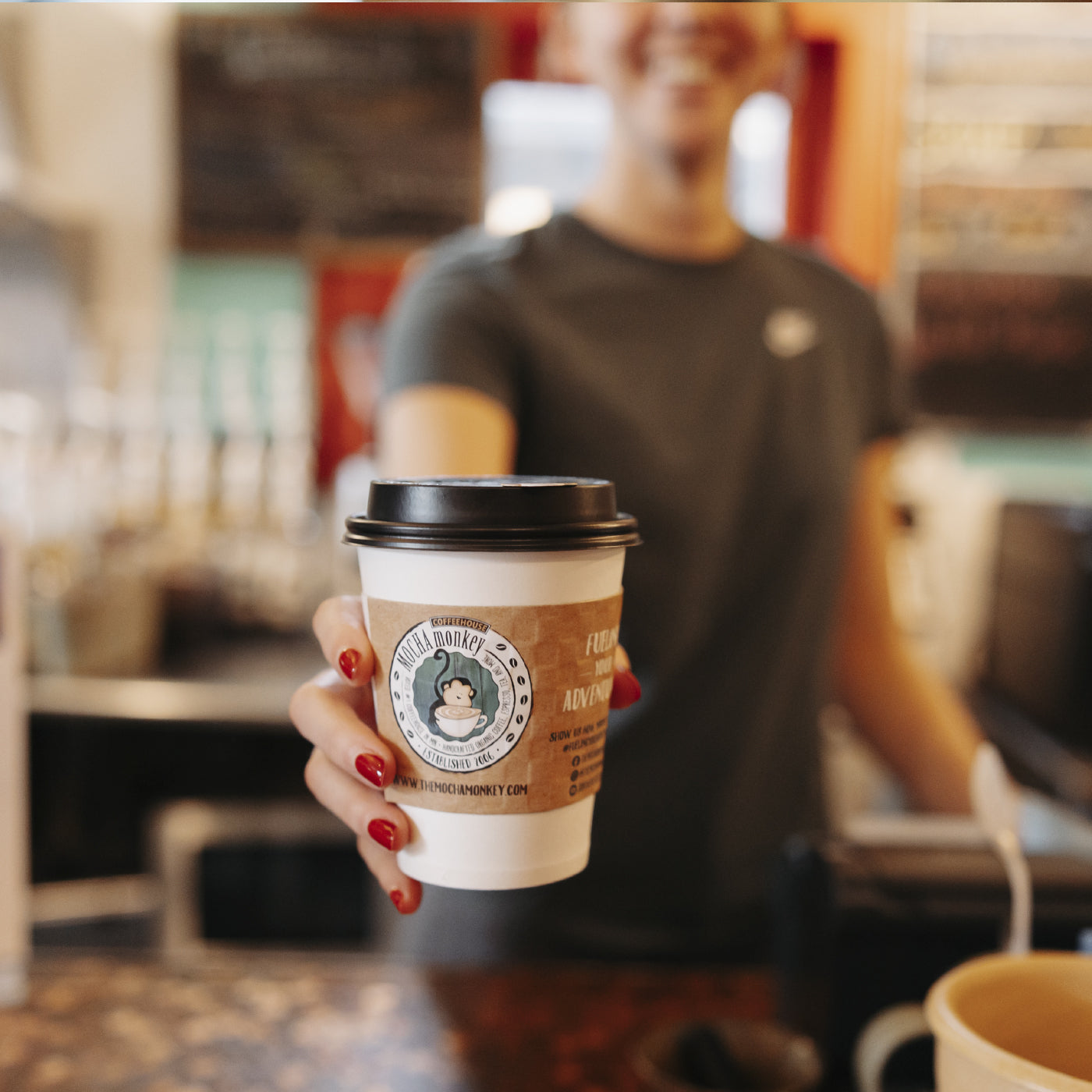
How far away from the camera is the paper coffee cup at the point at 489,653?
0.43 meters

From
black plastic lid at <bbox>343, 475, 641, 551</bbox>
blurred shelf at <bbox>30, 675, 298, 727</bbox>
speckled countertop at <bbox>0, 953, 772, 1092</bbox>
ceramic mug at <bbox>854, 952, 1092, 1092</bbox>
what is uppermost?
black plastic lid at <bbox>343, 475, 641, 551</bbox>

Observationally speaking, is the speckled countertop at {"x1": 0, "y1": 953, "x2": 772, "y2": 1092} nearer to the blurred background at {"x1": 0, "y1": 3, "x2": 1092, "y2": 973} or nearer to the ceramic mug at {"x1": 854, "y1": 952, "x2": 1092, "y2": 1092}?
the ceramic mug at {"x1": 854, "y1": 952, "x2": 1092, "y2": 1092}

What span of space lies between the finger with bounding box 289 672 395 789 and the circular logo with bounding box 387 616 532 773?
0.02 metres

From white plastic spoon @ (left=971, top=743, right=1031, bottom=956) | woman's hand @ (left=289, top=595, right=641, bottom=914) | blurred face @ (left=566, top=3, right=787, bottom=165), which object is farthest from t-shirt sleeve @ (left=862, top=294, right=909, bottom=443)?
woman's hand @ (left=289, top=595, right=641, bottom=914)

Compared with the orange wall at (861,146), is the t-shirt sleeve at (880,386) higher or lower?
lower

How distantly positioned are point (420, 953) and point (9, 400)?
2238 millimetres

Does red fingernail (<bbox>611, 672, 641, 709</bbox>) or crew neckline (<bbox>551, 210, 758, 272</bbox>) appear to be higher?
crew neckline (<bbox>551, 210, 758, 272</bbox>)

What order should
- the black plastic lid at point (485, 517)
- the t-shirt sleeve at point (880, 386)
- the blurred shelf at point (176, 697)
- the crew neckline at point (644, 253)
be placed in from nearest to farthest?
the black plastic lid at point (485, 517) → the crew neckline at point (644, 253) → the t-shirt sleeve at point (880, 386) → the blurred shelf at point (176, 697)

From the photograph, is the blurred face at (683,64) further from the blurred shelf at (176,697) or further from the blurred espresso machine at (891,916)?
the blurred shelf at (176,697)

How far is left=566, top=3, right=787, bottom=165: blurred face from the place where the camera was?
63 cm

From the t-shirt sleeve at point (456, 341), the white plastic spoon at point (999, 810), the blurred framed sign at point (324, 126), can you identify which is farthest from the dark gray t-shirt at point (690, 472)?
the blurred framed sign at point (324, 126)

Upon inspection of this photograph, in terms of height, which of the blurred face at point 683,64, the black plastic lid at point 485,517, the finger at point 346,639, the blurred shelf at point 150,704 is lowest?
the blurred shelf at point 150,704

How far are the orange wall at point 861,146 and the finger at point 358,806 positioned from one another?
2.33 m

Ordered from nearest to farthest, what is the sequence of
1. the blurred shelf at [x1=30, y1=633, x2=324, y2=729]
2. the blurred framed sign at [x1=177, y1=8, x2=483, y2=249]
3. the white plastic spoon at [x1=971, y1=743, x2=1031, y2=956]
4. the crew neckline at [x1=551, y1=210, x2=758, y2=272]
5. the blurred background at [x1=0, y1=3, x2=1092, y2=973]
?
the white plastic spoon at [x1=971, y1=743, x2=1031, y2=956]
the crew neckline at [x1=551, y1=210, x2=758, y2=272]
the blurred shelf at [x1=30, y1=633, x2=324, y2=729]
the blurred background at [x1=0, y1=3, x2=1092, y2=973]
the blurred framed sign at [x1=177, y1=8, x2=483, y2=249]
